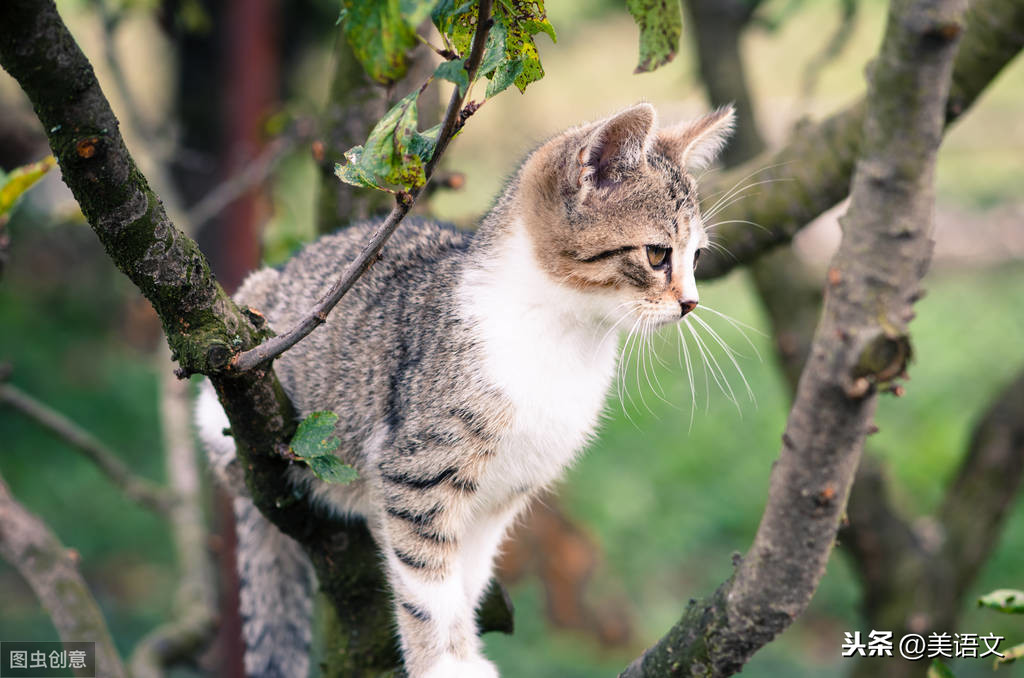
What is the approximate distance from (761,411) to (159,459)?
4717mm

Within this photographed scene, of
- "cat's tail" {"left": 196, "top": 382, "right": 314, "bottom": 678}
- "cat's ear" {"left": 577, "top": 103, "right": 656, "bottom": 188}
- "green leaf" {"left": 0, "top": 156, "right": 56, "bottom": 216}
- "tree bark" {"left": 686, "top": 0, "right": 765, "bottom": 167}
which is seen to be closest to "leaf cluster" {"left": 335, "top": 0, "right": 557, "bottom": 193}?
"cat's ear" {"left": 577, "top": 103, "right": 656, "bottom": 188}

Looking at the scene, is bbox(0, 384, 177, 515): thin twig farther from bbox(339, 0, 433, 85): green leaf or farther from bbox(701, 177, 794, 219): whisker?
bbox(339, 0, 433, 85): green leaf

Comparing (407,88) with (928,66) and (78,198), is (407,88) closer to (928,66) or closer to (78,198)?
(78,198)

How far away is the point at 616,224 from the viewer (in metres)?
2.36

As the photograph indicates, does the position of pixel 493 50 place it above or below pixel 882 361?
above

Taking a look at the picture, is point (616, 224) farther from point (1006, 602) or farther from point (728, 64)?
point (728, 64)

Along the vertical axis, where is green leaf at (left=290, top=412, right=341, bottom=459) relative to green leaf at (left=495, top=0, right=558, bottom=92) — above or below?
below

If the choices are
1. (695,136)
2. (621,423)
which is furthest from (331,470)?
(621,423)

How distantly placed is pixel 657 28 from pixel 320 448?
961 mm

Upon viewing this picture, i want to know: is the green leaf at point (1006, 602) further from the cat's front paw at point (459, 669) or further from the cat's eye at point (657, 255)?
the cat's front paw at point (459, 669)

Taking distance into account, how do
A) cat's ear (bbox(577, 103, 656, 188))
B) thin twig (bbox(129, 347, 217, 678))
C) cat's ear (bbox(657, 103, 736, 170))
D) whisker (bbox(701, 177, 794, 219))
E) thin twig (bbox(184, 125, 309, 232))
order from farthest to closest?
thin twig (bbox(184, 125, 309, 232)) < thin twig (bbox(129, 347, 217, 678)) < whisker (bbox(701, 177, 794, 219)) < cat's ear (bbox(657, 103, 736, 170)) < cat's ear (bbox(577, 103, 656, 188))

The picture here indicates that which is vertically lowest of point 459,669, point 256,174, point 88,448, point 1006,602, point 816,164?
point 1006,602

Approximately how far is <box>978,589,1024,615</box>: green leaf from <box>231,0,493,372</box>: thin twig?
1.23m

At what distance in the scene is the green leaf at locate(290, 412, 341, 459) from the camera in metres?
1.81
